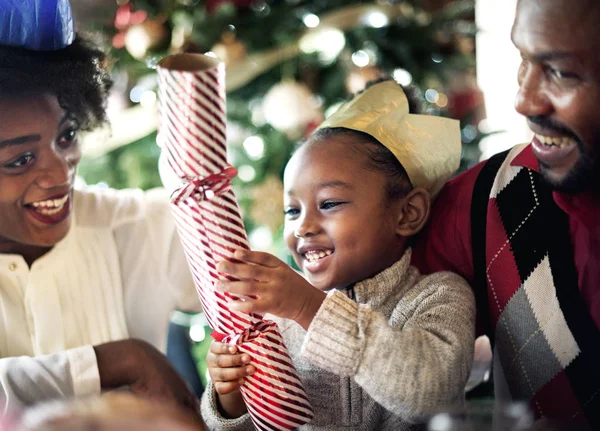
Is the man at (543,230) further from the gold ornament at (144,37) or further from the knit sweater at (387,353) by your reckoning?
the gold ornament at (144,37)

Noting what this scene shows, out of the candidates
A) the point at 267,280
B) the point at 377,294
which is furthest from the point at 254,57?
the point at 267,280

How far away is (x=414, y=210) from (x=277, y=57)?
3.77ft

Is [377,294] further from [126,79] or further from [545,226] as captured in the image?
[126,79]

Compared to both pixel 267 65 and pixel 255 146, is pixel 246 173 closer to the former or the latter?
pixel 255 146

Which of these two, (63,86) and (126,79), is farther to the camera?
(126,79)

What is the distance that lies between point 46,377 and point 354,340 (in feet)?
1.80

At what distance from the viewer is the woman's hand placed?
1.26 m

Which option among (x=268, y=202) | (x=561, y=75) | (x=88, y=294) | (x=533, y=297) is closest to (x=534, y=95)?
(x=561, y=75)

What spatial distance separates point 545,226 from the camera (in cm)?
114

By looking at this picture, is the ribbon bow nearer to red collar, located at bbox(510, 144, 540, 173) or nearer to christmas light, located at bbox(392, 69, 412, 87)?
red collar, located at bbox(510, 144, 540, 173)

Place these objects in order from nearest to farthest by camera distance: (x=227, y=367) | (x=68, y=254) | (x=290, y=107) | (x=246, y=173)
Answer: (x=227, y=367)
(x=68, y=254)
(x=290, y=107)
(x=246, y=173)

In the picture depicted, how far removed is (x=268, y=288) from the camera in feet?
3.18

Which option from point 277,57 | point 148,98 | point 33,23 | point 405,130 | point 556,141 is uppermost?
point 33,23

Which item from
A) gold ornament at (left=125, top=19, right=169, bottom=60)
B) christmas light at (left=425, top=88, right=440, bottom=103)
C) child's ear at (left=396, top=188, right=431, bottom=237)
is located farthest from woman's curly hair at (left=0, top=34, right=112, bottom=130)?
christmas light at (left=425, top=88, right=440, bottom=103)
